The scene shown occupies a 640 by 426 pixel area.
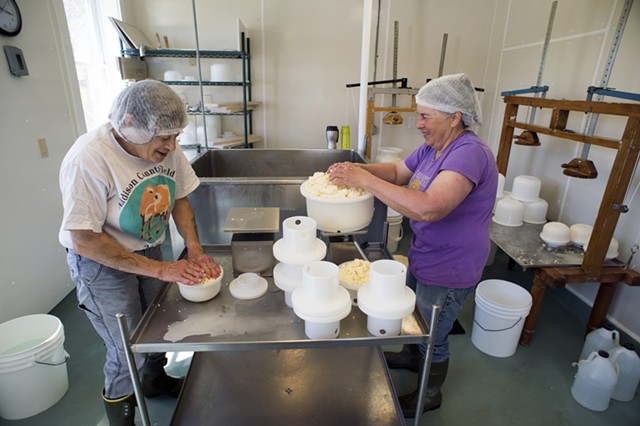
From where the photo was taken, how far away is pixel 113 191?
1.17 m

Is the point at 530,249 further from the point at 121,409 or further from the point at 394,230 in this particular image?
the point at 121,409

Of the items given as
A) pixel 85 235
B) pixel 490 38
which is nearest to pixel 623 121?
pixel 490 38

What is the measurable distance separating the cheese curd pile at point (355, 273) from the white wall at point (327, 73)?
5.91ft

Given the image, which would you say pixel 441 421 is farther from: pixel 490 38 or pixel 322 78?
pixel 490 38

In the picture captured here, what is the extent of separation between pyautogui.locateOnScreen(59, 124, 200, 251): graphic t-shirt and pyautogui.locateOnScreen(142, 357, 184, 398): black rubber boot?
688 mm

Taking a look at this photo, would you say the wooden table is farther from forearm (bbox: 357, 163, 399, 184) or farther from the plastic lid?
the plastic lid

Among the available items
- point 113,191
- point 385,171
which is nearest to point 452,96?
point 385,171

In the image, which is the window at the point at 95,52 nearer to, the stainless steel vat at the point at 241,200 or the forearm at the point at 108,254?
the stainless steel vat at the point at 241,200

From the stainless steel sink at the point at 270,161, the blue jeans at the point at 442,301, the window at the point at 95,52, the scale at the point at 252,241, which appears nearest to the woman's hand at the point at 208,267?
the scale at the point at 252,241

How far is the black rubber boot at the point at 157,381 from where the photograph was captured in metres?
1.71

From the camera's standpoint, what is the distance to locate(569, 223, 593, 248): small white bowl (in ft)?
7.05

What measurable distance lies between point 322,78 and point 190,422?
328 cm

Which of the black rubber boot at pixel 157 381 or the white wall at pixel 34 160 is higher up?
the white wall at pixel 34 160

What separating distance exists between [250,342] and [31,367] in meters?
1.26
